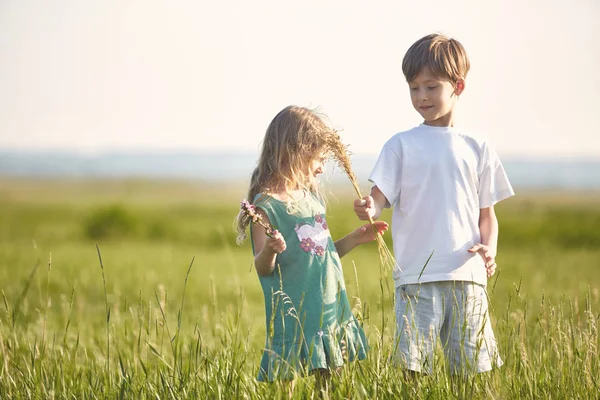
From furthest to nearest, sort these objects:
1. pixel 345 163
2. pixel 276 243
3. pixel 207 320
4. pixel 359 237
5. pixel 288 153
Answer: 1. pixel 207 320
2. pixel 359 237
3. pixel 288 153
4. pixel 345 163
5. pixel 276 243

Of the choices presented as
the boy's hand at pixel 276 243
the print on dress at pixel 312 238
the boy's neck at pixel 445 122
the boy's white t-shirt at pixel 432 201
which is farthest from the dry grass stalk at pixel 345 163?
the boy's neck at pixel 445 122

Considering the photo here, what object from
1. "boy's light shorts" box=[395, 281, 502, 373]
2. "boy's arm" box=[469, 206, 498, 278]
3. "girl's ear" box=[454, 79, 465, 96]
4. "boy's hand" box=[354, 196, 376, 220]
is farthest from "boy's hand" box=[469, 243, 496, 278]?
"girl's ear" box=[454, 79, 465, 96]

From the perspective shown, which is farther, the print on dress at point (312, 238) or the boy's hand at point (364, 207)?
the print on dress at point (312, 238)

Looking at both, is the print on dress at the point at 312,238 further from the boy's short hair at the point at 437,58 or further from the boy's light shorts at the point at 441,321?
the boy's short hair at the point at 437,58

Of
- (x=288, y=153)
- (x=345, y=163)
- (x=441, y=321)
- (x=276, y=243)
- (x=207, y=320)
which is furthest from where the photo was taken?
(x=207, y=320)

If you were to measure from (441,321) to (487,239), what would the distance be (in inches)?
21.1

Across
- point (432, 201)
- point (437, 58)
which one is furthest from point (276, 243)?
point (437, 58)

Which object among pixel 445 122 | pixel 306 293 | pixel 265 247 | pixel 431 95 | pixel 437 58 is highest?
pixel 437 58

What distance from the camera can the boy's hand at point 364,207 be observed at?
4.07 meters

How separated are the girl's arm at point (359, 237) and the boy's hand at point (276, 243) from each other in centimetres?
57

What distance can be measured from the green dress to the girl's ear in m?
1.06

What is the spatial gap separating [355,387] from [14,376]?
197 cm

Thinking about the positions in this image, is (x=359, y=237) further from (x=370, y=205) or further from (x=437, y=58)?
(x=437, y=58)

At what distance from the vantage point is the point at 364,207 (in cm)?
408
